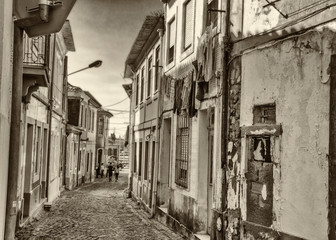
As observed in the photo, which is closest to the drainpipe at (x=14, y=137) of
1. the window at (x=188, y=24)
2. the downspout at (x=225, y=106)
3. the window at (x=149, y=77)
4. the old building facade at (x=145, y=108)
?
the downspout at (x=225, y=106)

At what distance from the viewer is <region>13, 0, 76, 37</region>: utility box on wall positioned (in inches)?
251

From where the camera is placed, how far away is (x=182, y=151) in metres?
11.1

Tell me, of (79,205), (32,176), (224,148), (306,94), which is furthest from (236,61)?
(79,205)

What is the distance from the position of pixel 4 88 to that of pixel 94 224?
24.8 ft

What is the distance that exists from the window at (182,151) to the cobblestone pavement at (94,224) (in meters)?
1.35

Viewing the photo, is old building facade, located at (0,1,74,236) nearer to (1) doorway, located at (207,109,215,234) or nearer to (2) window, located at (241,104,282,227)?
(2) window, located at (241,104,282,227)

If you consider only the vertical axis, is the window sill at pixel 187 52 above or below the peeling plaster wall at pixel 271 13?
above

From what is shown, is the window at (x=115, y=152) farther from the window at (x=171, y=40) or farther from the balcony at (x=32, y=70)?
the balcony at (x=32, y=70)

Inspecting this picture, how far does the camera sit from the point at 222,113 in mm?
7902

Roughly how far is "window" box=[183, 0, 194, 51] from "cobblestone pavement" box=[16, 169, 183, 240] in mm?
4800

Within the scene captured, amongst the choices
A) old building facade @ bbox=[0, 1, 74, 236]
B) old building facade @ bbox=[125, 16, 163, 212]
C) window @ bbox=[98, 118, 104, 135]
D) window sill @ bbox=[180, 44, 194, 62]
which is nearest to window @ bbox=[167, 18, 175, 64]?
old building facade @ bbox=[125, 16, 163, 212]

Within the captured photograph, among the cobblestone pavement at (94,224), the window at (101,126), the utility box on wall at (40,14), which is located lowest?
the cobblestone pavement at (94,224)

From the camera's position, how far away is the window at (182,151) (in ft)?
35.1

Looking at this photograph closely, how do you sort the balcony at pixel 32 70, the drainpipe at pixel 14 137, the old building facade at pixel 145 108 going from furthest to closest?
the old building facade at pixel 145 108 < the balcony at pixel 32 70 < the drainpipe at pixel 14 137
